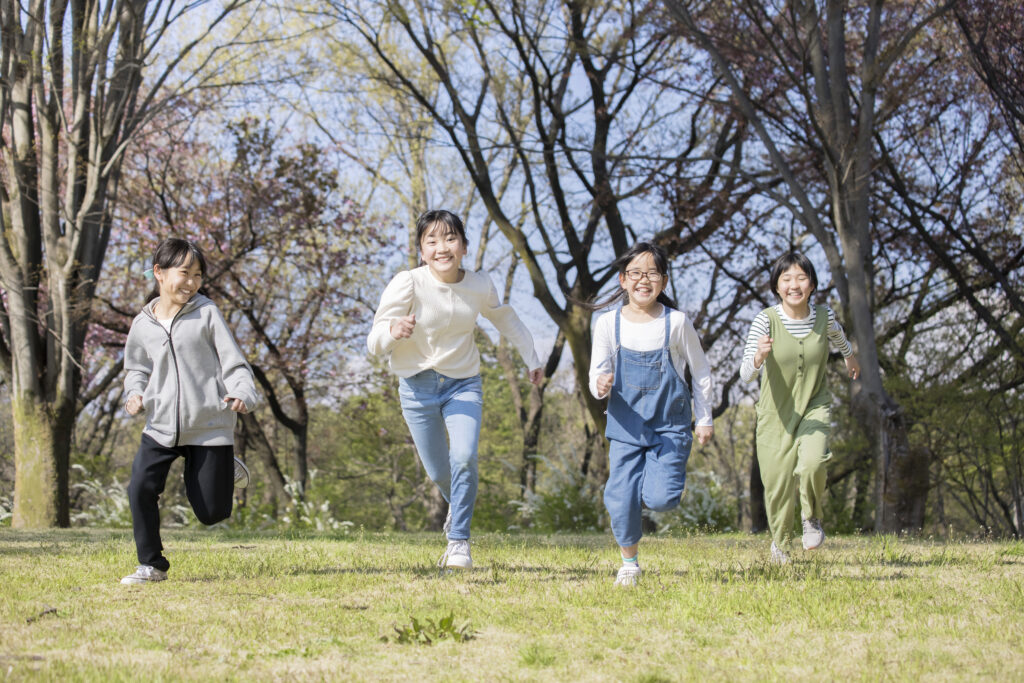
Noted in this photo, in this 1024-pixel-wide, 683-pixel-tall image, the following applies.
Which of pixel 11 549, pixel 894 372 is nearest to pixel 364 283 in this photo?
pixel 894 372

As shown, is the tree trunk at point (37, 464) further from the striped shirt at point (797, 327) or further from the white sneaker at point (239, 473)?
the striped shirt at point (797, 327)

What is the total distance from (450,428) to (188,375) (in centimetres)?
143

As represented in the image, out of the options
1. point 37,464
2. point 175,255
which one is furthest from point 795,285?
point 37,464

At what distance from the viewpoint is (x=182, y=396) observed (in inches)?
207

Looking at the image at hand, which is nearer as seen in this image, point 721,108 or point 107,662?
point 107,662

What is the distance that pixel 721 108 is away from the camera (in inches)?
661

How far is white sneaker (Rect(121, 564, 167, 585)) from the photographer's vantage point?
5.10 meters

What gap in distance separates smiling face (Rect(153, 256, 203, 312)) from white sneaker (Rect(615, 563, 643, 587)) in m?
2.71

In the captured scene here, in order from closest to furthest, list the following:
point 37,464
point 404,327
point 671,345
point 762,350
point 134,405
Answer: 1. point 134,405
2. point 404,327
3. point 671,345
4. point 762,350
5. point 37,464

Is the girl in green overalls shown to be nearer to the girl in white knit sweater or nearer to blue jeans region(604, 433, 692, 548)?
blue jeans region(604, 433, 692, 548)

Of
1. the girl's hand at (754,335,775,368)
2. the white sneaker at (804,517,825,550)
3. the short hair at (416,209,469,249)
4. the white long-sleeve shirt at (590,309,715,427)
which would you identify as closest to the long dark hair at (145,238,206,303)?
the short hair at (416,209,469,249)

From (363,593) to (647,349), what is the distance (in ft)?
6.39

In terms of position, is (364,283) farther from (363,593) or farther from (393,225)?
(363,593)

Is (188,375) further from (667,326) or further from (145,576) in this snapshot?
(667,326)
